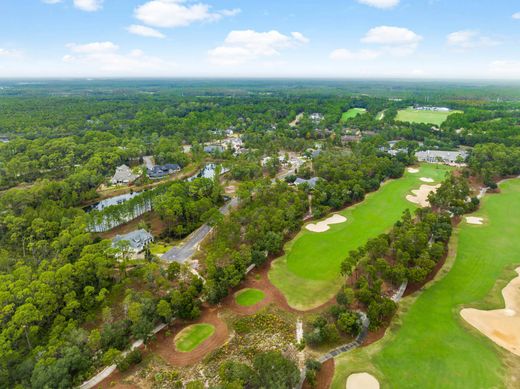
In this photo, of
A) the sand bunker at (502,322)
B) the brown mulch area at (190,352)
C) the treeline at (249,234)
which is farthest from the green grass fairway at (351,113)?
the brown mulch area at (190,352)

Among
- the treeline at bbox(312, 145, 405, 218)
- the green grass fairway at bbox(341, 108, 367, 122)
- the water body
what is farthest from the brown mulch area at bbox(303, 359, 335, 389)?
the green grass fairway at bbox(341, 108, 367, 122)

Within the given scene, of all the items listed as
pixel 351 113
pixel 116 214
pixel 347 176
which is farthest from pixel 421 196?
pixel 351 113

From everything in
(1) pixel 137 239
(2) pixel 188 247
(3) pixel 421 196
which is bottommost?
(2) pixel 188 247

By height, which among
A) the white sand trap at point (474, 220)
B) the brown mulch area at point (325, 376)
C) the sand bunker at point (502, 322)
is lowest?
the brown mulch area at point (325, 376)

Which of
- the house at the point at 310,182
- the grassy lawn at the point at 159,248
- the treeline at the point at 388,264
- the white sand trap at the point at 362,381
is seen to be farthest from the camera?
the house at the point at 310,182

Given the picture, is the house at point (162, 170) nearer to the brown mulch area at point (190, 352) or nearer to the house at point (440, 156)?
the brown mulch area at point (190, 352)

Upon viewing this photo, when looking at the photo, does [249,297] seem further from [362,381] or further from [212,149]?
[212,149]
